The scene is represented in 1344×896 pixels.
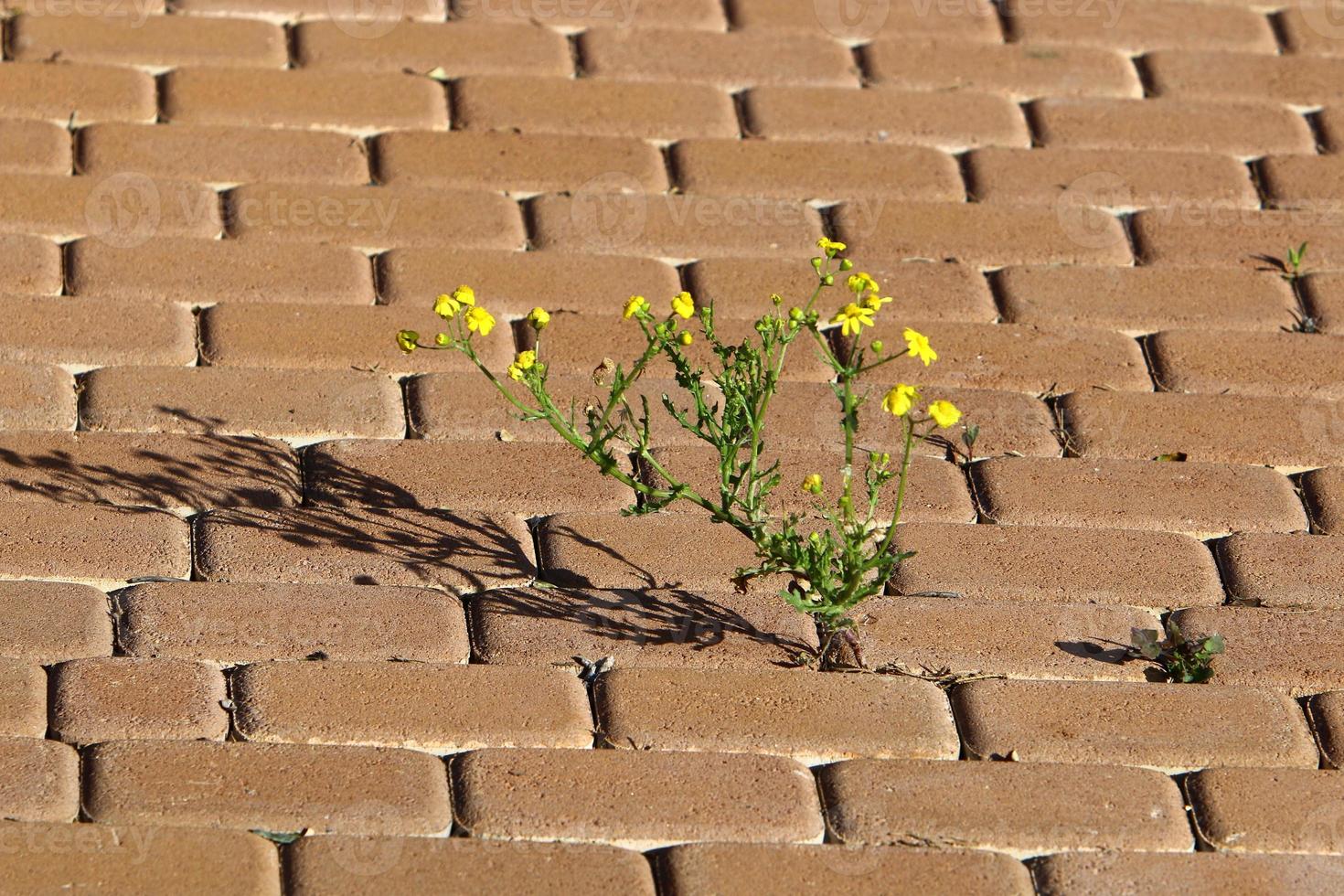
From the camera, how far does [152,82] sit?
9.86 feet

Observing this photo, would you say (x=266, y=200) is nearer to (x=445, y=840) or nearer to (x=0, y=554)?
(x=0, y=554)

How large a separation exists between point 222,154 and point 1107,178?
1.47 m

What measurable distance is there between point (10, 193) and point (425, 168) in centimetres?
64

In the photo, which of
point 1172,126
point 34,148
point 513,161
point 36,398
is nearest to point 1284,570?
point 1172,126

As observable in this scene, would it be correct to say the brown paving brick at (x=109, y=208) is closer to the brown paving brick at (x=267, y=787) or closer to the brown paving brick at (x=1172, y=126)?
the brown paving brick at (x=267, y=787)

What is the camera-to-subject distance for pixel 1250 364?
8.68 feet

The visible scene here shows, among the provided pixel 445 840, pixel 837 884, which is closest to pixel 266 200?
pixel 445 840

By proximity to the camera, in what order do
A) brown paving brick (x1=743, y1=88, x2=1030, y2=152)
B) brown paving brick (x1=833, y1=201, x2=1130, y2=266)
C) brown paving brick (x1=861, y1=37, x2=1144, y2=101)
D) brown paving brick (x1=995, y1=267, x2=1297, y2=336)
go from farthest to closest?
brown paving brick (x1=861, y1=37, x2=1144, y2=101) < brown paving brick (x1=743, y1=88, x2=1030, y2=152) < brown paving brick (x1=833, y1=201, x2=1130, y2=266) < brown paving brick (x1=995, y1=267, x2=1297, y2=336)

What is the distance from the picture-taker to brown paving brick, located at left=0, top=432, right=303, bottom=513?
7.44 ft

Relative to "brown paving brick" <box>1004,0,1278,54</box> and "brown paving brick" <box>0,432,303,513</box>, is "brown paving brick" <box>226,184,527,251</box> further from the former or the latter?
"brown paving brick" <box>1004,0,1278,54</box>

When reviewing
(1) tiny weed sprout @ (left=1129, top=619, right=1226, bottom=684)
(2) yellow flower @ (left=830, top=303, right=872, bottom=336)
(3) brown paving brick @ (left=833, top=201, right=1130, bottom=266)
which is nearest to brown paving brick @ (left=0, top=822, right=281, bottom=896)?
(2) yellow flower @ (left=830, top=303, right=872, bottom=336)

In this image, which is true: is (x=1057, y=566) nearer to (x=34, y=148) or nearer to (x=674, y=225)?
(x=674, y=225)

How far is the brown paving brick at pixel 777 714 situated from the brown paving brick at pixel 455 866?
180 mm

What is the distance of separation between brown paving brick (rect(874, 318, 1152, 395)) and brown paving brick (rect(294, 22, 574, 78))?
89 centimetres
